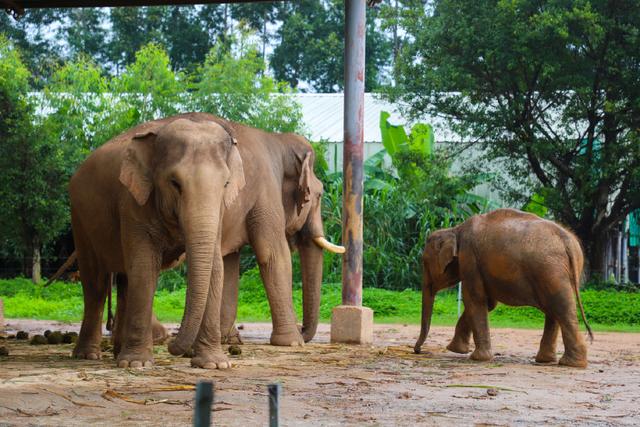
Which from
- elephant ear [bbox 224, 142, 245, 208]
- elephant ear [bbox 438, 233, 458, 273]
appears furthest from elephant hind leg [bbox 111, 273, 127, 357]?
elephant ear [bbox 438, 233, 458, 273]

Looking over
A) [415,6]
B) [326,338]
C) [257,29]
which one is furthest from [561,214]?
[257,29]

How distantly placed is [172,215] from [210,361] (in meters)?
1.19

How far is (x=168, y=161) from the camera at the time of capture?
28.5 feet

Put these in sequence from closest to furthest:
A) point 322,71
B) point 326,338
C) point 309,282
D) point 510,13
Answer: point 309,282, point 326,338, point 510,13, point 322,71

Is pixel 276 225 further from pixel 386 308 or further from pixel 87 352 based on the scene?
pixel 386 308

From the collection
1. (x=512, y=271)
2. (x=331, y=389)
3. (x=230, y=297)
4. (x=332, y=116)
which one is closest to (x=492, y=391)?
(x=331, y=389)

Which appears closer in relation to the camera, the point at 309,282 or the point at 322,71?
the point at 309,282

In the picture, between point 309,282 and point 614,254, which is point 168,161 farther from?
point 614,254

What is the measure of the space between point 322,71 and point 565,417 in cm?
3750

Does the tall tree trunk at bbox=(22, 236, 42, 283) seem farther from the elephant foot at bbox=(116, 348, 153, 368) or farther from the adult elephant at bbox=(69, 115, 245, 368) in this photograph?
the elephant foot at bbox=(116, 348, 153, 368)

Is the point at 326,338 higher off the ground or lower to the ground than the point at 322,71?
lower

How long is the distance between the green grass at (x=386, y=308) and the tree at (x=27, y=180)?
8.26 ft

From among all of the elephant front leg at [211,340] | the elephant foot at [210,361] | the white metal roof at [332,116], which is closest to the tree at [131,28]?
the white metal roof at [332,116]

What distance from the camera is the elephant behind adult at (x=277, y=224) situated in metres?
10.6
